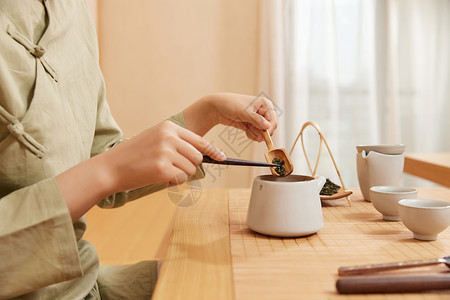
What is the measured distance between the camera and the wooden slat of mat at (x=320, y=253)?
0.54 metres

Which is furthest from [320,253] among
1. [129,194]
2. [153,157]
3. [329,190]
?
[129,194]

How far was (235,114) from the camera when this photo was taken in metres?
0.98

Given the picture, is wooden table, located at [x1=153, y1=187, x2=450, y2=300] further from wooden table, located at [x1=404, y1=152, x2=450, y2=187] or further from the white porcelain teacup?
wooden table, located at [x1=404, y1=152, x2=450, y2=187]

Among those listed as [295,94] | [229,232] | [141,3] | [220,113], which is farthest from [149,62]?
[229,232]

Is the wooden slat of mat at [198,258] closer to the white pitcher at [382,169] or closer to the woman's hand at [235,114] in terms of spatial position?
the woman's hand at [235,114]

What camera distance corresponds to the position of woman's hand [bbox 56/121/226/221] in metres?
0.63

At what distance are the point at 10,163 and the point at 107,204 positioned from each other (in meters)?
0.36

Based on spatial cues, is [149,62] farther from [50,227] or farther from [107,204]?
[50,227]

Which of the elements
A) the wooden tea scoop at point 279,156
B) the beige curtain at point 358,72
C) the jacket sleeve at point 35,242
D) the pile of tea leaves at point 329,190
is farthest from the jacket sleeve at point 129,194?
the beige curtain at point 358,72

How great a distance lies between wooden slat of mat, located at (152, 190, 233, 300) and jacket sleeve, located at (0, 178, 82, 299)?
0.14 m

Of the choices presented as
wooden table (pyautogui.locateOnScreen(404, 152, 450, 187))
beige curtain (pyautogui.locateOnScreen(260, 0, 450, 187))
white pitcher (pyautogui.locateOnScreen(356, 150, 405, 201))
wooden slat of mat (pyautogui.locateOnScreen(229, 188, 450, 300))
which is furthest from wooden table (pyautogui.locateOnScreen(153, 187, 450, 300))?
beige curtain (pyautogui.locateOnScreen(260, 0, 450, 187))

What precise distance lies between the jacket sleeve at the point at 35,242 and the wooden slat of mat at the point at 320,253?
0.24 m

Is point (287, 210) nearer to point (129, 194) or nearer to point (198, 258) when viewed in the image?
point (198, 258)

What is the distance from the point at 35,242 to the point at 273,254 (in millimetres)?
345
